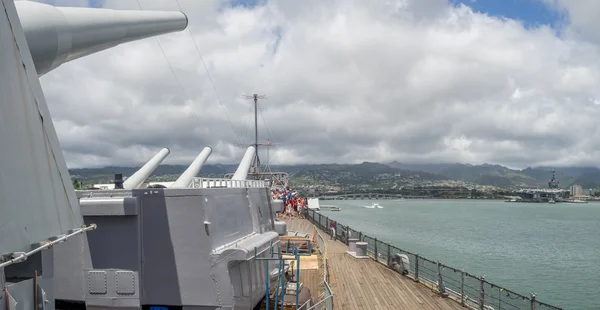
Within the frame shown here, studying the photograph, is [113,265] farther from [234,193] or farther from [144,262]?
[234,193]

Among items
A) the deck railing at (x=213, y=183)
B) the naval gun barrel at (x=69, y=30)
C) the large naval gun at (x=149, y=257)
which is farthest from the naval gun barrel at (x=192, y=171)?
the naval gun barrel at (x=69, y=30)

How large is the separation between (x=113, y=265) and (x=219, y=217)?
7.31ft

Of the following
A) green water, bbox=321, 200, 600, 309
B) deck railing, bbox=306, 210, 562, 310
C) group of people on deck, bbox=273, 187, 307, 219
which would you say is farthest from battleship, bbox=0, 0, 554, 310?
group of people on deck, bbox=273, 187, 307, 219

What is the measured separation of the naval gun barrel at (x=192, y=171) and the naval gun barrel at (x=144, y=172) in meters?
1.49

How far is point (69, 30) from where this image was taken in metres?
4.17

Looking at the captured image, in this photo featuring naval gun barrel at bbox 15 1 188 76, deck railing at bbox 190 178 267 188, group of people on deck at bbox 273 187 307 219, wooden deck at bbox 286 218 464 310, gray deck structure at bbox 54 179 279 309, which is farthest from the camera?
group of people on deck at bbox 273 187 307 219

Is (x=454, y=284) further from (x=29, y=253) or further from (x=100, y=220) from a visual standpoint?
(x=29, y=253)

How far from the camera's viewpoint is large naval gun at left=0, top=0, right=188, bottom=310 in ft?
11.5

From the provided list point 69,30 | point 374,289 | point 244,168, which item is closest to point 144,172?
point 244,168

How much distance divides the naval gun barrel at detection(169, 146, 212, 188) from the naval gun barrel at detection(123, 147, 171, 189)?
1.49 m

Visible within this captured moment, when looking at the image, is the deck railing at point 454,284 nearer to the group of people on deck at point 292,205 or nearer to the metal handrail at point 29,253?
the metal handrail at point 29,253

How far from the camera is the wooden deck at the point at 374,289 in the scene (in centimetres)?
1353

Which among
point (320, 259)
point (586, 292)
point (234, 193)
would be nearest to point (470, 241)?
point (586, 292)

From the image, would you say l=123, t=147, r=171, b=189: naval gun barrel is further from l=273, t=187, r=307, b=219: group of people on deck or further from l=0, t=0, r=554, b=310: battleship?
l=273, t=187, r=307, b=219: group of people on deck
